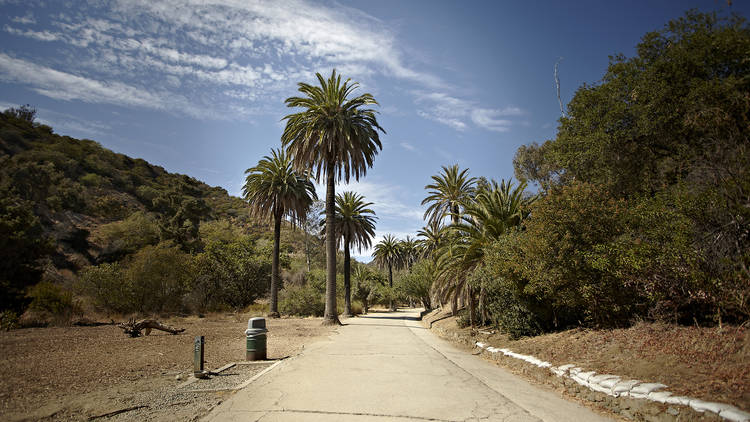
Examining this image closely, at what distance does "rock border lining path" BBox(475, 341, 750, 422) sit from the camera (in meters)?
4.44

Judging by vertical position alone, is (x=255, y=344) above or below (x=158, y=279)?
below

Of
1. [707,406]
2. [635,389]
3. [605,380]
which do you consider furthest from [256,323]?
[707,406]

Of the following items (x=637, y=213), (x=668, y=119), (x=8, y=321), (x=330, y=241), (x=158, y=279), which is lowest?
(x=8, y=321)

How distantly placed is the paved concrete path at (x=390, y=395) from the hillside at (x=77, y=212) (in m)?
18.7

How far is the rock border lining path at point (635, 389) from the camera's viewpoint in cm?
444

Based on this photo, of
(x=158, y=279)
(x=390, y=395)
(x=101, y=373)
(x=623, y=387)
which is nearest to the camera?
(x=623, y=387)

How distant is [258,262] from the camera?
35656 millimetres

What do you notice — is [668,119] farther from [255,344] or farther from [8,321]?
[8,321]

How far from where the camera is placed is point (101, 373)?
7.89 meters

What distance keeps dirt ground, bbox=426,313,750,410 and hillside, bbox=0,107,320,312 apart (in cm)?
2404

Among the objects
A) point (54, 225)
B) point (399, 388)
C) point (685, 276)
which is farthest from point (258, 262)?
point (685, 276)

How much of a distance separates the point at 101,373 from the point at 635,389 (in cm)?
1029

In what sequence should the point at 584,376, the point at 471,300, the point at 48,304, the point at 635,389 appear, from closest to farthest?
the point at 635,389
the point at 584,376
the point at 471,300
the point at 48,304

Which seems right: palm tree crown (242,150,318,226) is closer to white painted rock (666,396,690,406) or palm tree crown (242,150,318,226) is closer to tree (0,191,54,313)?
tree (0,191,54,313)
